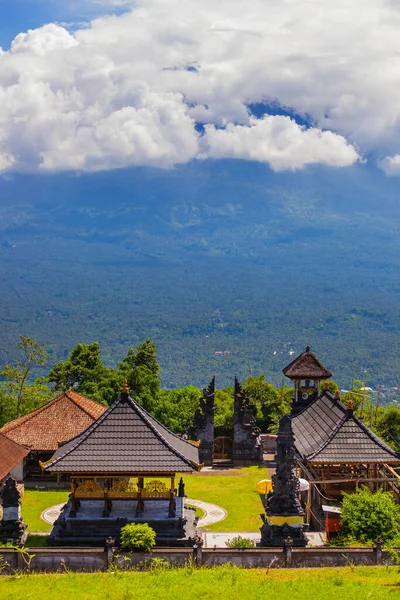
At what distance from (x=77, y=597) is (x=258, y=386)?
3854 cm

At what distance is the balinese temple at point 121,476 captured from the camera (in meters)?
28.3

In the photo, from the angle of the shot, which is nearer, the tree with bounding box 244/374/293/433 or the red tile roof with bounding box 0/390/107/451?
the red tile roof with bounding box 0/390/107/451

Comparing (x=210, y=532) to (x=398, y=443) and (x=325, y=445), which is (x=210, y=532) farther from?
(x=398, y=443)

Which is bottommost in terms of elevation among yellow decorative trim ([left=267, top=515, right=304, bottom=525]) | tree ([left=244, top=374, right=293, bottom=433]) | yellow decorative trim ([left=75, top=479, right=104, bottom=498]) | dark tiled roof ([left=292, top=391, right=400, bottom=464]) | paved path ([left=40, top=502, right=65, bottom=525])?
paved path ([left=40, top=502, right=65, bottom=525])

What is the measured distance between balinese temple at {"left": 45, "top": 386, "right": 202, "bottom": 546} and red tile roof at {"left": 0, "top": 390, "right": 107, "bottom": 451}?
10.2 m

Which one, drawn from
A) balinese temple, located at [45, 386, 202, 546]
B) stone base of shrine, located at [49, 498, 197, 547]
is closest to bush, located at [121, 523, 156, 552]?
stone base of shrine, located at [49, 498, 197, 547]

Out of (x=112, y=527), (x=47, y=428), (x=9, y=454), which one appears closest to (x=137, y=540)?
(x=112, y=527)

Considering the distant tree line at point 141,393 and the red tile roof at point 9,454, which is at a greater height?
the distant tree line at point 141,393

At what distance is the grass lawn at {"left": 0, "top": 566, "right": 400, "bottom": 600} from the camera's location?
70.1 ft

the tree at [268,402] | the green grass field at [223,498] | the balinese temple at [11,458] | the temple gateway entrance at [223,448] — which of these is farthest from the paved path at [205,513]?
the tree at [268,402]

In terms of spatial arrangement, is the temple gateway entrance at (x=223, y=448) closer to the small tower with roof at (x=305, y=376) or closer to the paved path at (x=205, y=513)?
the small tower with roof at (x=305, y=376)

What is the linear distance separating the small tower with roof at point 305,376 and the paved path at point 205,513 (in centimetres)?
1066

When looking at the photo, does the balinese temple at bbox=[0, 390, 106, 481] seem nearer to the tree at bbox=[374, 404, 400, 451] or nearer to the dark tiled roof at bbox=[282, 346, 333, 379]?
the dark tiled roof at bbox=[282, 346, 333, 379]

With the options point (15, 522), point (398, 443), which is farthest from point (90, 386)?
point (15, 522)
